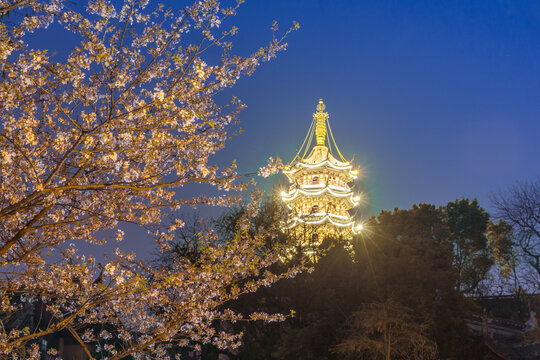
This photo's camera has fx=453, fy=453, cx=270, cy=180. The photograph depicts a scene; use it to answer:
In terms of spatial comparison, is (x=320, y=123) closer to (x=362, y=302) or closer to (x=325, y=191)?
(x=325, y=191)

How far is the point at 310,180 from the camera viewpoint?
150ft

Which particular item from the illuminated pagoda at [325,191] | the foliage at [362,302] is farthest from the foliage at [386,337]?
the illuminated pagoda at [325,191]

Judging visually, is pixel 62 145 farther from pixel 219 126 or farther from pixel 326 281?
pixel 326 281

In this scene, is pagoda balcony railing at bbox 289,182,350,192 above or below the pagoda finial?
below

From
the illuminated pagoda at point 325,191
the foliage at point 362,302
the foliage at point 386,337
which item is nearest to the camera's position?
the foliage at point 386,337

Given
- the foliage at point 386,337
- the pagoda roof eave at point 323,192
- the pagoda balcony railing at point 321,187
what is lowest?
the foliage at point 386,337

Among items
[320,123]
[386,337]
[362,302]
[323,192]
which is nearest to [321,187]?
[323,192]

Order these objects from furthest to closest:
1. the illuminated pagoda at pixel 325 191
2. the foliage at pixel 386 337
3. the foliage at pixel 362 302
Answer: the illuminated pagoda at pixel 325 191 → the foliage at pixel 362 302 → the foliage at pixel 386 337

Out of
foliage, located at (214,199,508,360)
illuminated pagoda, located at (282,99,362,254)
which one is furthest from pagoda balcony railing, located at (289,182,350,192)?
foliage, located at (214,199,508,360)

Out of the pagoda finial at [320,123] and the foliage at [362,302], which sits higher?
the pagoda finial at [320,123]

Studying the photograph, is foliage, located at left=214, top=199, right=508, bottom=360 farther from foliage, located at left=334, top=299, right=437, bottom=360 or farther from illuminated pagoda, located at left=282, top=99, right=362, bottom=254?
illuminated pagoda, located at left=282, top=99, right=362, bottom=254

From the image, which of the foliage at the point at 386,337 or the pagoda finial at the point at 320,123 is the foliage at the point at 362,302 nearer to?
the foliage at the point at 386,337

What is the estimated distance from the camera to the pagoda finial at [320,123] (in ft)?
166

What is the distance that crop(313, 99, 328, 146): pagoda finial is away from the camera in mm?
50513
